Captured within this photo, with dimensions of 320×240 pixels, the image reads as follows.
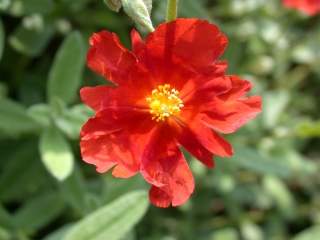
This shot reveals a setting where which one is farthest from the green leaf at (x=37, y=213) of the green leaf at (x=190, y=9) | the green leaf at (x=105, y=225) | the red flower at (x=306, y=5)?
the red flower at (x=306, y=5)

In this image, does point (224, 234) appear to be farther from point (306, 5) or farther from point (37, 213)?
point (306, 5)

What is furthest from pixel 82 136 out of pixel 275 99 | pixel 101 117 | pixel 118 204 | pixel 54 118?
pixel 275 99

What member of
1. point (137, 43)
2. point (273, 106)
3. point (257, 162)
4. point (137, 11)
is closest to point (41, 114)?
point (137, 43)

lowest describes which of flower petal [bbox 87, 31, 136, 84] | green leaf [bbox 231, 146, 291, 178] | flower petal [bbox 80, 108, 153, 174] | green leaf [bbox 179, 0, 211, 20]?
green leaf [bbox 231, 146, 291, 178]

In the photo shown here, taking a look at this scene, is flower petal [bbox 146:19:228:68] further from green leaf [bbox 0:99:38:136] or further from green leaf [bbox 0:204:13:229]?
green leaf [bbox 0:204:13:229]

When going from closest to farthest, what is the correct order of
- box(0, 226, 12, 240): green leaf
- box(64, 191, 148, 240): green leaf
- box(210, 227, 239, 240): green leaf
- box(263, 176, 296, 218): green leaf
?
box(64, 191, 148, 240): green leaf → box(0, 226, 12, 240): green leaf → box(210, 227, 239, 240): green leaf → box(263, 176, 296, 218): green leaf

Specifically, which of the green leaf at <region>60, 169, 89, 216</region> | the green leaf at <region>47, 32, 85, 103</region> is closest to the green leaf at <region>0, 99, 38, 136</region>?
the green leaf at <region>47, 32, 85, 103</region>

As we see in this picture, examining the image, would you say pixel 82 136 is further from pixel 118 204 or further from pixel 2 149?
pixel 2 149

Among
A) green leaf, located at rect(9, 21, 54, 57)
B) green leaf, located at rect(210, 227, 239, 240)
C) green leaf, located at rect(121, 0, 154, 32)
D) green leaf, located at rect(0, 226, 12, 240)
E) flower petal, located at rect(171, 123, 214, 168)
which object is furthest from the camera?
green leaf, located at rect(210, 227, 239, 240)
